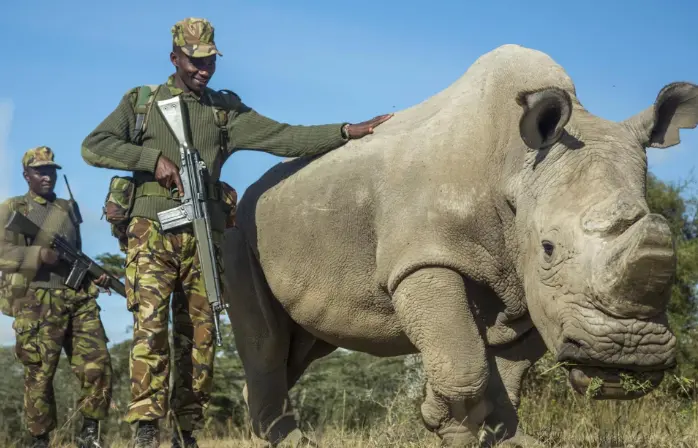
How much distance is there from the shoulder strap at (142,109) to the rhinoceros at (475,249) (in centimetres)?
116

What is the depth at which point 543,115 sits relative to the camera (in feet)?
22.3

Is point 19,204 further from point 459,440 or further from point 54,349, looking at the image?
point 459,440

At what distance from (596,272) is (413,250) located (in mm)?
1439

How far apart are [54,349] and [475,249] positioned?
460 centimetres

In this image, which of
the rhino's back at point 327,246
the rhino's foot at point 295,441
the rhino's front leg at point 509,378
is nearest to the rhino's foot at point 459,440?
the rhino's front leg at point 509,378

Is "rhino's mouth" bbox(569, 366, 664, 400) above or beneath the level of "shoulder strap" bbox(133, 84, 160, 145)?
beneath

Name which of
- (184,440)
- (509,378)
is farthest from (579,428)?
(184,440)

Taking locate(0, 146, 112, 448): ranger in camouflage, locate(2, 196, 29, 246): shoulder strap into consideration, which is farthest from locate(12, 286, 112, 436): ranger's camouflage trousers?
locate(2, 196, 29, 246): shoulder strap

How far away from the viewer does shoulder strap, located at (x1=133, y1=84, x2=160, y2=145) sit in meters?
7.71

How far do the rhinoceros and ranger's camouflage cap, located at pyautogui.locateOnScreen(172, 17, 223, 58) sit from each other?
3.91ft

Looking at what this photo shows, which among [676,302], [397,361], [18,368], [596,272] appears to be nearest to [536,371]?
[676,302]

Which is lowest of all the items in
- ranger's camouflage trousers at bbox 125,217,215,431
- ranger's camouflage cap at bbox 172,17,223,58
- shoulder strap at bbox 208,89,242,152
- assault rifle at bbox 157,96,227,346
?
ranger's camouflage trousers at bbox 125,217,215,431

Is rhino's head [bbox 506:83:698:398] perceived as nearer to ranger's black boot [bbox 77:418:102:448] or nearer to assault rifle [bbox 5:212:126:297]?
ranger's black boot [bbox 77:418:102:448]

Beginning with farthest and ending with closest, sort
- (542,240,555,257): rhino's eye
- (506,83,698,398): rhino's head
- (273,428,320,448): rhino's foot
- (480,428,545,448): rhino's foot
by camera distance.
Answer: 1. (273,428,320,448): rhino's foot
2. (480,428,545,448): rhino's foot
3. (542,240,555,257): rhino's eye
4. (506,83,698,398): rhino's head
